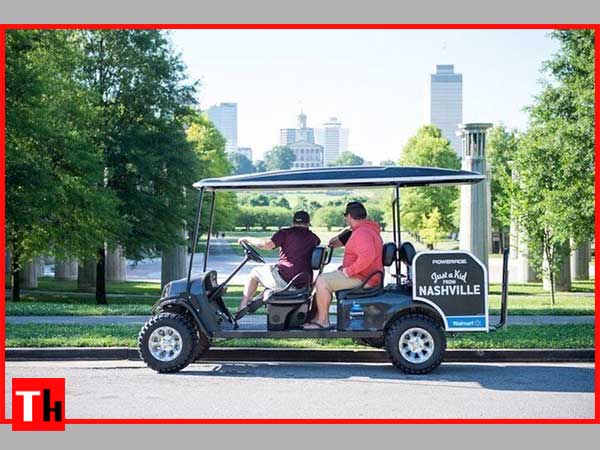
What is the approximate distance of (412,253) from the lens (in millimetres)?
11180

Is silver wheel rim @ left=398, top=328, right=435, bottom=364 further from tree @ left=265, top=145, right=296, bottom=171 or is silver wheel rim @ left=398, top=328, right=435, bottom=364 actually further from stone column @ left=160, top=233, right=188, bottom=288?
tree @ left=265, top=145, right=296, bottom=171

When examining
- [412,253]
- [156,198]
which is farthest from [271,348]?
[156,198]

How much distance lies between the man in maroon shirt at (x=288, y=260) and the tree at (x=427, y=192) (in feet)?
134

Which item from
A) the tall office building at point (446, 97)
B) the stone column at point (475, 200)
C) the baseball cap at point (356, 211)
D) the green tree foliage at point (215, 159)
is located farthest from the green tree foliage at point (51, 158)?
the tall office building at point (446, 97)

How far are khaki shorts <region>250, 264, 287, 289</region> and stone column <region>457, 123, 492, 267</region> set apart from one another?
20.4m

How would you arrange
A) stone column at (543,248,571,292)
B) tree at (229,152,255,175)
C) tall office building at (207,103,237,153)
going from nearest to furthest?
stone column at (543,248,571,292) → tree at (229,152,255,175) → tall office building at (207,103,237,153)

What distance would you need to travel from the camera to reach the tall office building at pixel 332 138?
71738mm

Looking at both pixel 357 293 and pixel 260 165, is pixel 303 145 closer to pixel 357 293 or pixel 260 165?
pixel 260 165

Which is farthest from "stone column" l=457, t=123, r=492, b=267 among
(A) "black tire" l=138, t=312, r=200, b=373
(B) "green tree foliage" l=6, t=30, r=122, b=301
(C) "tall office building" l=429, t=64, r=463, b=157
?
(C) "tall office building" l=429, t=64, r=463, b=157

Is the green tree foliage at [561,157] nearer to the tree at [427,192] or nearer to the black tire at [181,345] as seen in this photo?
the black tire at [181,345]

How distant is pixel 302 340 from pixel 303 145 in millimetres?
56395

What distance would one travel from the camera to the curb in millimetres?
11484

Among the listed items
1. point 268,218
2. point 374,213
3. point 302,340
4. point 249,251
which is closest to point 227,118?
point 268,218

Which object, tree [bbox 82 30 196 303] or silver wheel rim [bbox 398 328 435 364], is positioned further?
tree [bbox 82 30 196 303]
